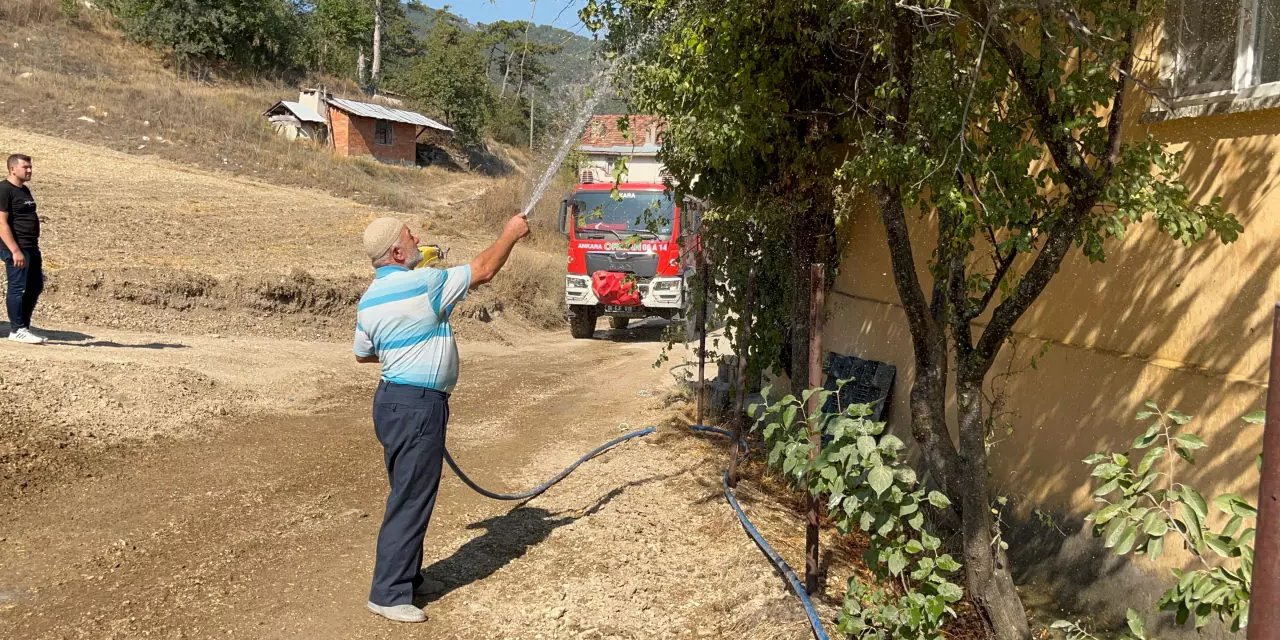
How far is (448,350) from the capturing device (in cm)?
436

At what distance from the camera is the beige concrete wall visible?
13.6 ft

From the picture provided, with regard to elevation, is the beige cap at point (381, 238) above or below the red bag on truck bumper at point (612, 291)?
above

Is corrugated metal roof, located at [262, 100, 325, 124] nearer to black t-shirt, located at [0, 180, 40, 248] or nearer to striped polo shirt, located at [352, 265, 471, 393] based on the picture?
black t-shirt, located at [0, 180, 40, 248]

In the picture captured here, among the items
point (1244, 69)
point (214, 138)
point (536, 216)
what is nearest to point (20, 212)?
point (1244, 69)

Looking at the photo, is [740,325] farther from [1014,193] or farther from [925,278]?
[1014,193]

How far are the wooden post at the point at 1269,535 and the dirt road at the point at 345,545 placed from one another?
9.51ft

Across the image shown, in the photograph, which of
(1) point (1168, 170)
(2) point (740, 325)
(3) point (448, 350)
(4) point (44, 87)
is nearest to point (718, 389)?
(2) point (740, 325)

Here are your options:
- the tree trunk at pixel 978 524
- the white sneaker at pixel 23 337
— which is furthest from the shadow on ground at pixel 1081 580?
the white sneaker at pixel 23 337

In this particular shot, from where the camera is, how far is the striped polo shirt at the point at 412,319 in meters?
4.21

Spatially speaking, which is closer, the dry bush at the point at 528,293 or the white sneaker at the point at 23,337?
the white sneaker at the point at 23,337

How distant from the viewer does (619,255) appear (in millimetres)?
15820

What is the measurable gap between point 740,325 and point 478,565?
3045mm

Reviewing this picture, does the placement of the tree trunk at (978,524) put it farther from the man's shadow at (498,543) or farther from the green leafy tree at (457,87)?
the green leafy tree at (457,87)

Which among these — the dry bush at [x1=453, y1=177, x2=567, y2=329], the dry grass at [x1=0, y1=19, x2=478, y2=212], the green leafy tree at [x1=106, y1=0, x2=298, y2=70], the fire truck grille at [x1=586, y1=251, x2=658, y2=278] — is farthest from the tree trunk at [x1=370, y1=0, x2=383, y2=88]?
the fire truck grille at [x1=586, y1=251, x2=658, y2=278]
